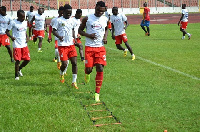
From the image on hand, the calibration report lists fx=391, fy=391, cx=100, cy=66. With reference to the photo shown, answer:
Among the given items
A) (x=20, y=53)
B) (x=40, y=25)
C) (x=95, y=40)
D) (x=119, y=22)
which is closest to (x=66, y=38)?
(x=95, y=40)

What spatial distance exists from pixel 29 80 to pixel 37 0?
45.9 metres

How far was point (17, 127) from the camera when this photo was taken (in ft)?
24.7

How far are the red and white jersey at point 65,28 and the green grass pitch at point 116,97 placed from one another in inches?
50.5

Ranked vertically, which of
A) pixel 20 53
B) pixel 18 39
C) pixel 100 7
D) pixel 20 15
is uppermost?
pixel 100 7

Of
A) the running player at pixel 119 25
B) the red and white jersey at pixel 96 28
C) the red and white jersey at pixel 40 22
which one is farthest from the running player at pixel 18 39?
the red and white jersey at pixel 40 22

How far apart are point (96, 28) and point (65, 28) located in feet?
4.78

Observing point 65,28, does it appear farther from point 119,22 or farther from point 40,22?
point 40,22

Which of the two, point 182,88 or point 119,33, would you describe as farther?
point 119,33

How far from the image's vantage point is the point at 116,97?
32.4 feet

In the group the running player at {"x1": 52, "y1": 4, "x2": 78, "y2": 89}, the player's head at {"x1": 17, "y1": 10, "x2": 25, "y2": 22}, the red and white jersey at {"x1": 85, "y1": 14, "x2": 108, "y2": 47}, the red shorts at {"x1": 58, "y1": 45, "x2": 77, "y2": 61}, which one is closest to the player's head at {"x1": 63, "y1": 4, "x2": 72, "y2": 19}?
the running player at {"x1": 52, "y1": 4, "x2": 78, "y2": 89}

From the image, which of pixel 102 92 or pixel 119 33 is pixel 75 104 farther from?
pixel 119 33

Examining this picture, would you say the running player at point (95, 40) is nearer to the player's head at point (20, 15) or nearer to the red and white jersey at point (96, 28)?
the red and white jersey at point (96, 28)

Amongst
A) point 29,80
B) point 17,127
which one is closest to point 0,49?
point 29,80

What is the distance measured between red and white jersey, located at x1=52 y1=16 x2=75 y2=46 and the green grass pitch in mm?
1283
